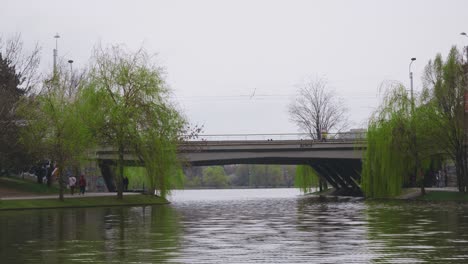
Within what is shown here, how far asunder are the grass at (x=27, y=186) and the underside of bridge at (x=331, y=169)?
9610 mm

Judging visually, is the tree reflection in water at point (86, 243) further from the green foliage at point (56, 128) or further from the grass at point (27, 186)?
the grass at point (27, 186)

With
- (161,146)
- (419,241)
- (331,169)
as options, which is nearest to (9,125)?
(161,146)

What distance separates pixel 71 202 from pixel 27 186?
18.5 meters

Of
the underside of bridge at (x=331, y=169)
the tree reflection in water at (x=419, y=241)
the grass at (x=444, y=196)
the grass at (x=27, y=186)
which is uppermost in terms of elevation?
the underside of bridge at (x=331, y=169)

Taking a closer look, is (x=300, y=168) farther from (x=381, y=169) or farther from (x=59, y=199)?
(x=59, y=199)

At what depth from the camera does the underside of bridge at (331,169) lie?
8856 centimetres

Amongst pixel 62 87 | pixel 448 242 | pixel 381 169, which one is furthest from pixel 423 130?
pixel 448 242

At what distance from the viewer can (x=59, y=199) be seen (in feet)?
184

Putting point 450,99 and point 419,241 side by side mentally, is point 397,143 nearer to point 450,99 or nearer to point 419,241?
point 450,99

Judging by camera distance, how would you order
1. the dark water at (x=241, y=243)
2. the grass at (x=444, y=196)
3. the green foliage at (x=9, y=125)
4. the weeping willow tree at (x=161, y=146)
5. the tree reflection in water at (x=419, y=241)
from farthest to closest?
the grass at (x=444, y=196)
the green foliage at (x=9, y=125)
the weeping willow tree at (x=161, y=146)
the dark water at (x=241, y=243)
the tree reflection in water at (x=419, y=241)

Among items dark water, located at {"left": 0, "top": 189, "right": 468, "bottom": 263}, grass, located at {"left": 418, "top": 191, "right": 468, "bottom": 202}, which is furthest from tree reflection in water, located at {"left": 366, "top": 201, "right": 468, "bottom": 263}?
grass, located at {"left": 418, "top": 191, "right": 468, "bottom": 202}

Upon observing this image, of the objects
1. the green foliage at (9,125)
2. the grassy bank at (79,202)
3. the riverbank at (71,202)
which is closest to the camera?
the grassy bank at (79,202)

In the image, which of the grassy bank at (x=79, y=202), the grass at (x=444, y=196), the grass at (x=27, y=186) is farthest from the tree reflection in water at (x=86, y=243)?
the grass at (x=27, y=186)

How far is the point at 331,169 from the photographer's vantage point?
100 meters
